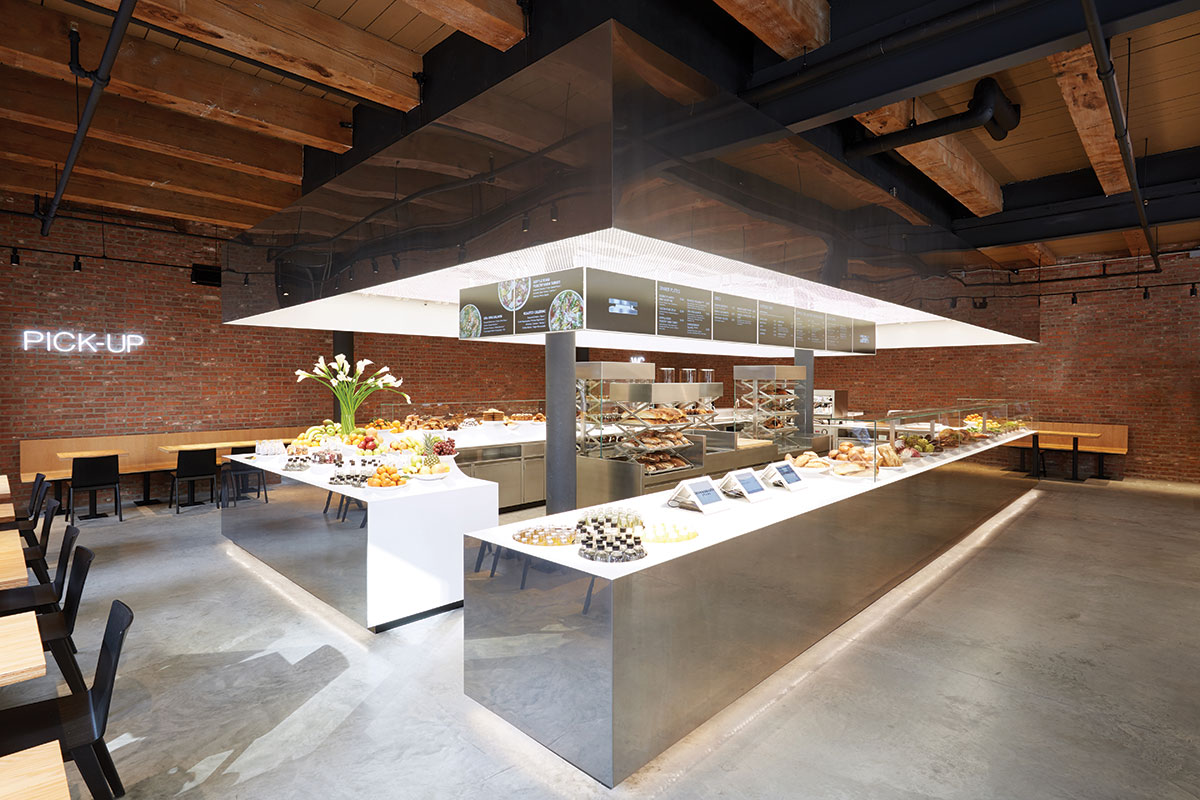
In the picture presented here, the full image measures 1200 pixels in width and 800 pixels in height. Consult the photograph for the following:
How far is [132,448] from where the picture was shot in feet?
26.2

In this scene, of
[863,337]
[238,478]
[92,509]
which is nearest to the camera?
[238,478]

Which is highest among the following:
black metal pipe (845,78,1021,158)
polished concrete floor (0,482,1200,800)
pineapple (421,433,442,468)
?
black metal pipe (845,78,1021,158)

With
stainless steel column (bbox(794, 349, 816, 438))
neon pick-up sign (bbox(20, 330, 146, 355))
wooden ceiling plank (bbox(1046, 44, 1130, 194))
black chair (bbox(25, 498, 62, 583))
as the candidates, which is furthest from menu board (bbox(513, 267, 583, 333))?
neon pick-up sign (bbox(20, 330, 146, 355))

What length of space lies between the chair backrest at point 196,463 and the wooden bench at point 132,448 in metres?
0.25

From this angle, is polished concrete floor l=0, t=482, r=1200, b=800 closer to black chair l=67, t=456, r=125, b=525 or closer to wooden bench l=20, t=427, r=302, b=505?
black chair l=67, t=456, r=125, b=525

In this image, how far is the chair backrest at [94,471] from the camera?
677 cm

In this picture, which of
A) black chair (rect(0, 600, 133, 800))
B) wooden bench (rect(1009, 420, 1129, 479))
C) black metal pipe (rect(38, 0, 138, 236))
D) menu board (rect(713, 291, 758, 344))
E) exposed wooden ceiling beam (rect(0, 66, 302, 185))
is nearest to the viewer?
black chair (rect(0, 600, 133, 800))

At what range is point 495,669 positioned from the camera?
282 cm

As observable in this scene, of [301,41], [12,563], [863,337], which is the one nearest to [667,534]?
[301,41]

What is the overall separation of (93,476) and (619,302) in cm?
699

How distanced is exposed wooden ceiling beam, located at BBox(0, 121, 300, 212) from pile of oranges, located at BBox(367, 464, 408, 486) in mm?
3655

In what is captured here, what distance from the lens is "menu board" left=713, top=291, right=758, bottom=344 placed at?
18.4 ft

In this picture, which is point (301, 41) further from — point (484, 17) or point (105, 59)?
point (484, 17)

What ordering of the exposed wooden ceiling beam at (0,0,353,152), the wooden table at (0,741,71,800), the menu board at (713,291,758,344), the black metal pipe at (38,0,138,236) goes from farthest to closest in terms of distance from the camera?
the menu board at (713,291,758,344)
the exposed wooden ceiling beam at (0,0,353,152)
the black metal pipe at (38,0,138,236)
the wooden table at (0,741,71,800)
